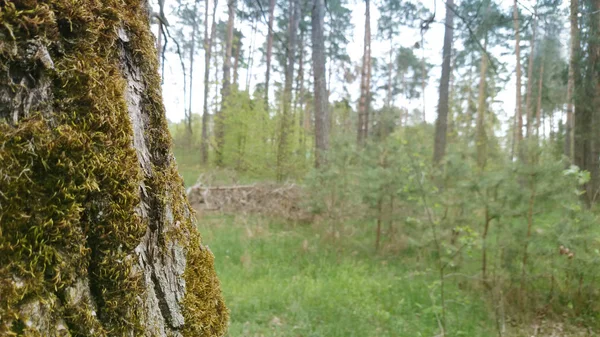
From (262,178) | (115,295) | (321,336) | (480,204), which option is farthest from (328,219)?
(115,295)

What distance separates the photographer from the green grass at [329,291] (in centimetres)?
463

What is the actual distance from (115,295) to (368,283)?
5.55 m

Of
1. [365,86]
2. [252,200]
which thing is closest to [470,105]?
[365,86]

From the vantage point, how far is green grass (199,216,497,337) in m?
4.63

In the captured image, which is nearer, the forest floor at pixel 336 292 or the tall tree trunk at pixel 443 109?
the forest floor at pixel 336 292

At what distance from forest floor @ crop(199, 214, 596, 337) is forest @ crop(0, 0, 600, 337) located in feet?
0.13

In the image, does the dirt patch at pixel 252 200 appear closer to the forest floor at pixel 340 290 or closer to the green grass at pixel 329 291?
the forest floor at pixel 340 290

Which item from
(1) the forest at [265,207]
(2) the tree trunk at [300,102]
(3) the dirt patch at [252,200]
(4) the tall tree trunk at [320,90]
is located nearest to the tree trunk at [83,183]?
(1) the forest at [265,207]

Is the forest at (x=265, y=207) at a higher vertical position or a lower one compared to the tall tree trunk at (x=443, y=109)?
lower

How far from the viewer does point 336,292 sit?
5496mm

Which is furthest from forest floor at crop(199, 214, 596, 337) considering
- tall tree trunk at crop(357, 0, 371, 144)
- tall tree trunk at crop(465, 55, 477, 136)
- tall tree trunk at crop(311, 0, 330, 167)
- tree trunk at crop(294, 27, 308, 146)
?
tall tree trunk at crop(465, 55, 477, 136)

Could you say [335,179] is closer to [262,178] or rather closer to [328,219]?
[328,219]

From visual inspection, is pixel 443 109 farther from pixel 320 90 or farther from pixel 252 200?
pixel 252 200

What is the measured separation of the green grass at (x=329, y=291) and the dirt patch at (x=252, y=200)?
2347mm
